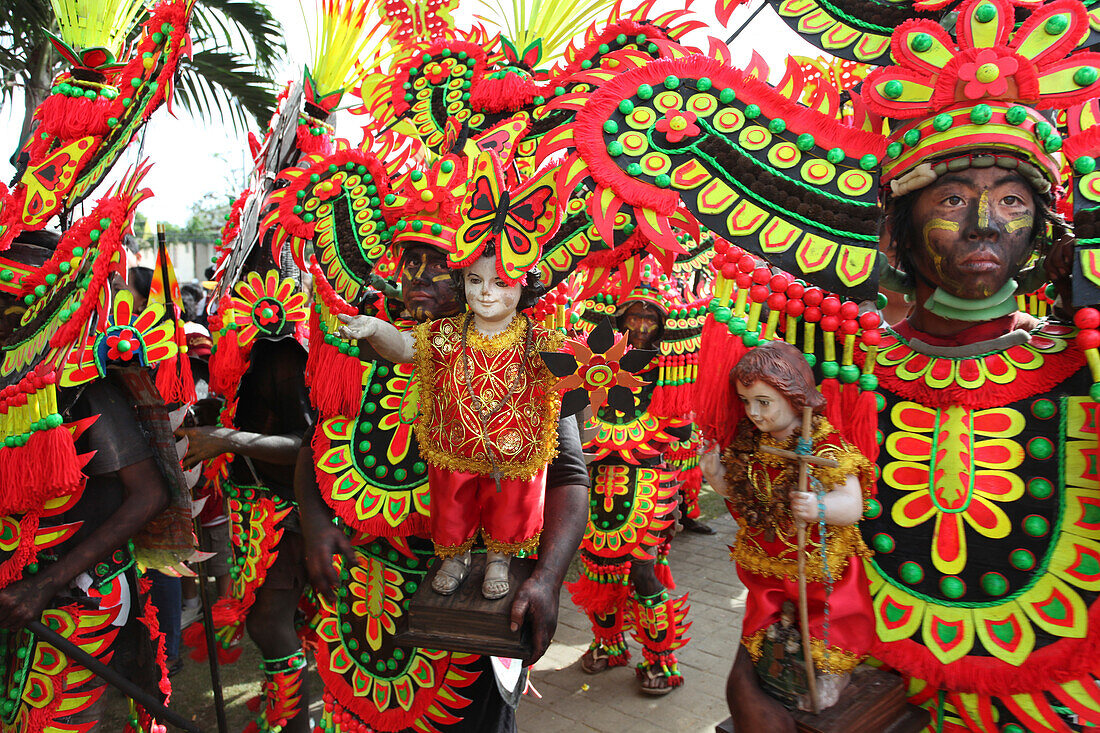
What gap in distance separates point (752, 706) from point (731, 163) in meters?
1.18

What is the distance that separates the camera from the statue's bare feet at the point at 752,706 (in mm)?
1426

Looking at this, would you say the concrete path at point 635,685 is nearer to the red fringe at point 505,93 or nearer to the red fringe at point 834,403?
the red fringe at point 834,403

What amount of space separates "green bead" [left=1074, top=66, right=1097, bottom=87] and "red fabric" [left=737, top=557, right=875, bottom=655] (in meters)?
1.07

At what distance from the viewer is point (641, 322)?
3.94 m

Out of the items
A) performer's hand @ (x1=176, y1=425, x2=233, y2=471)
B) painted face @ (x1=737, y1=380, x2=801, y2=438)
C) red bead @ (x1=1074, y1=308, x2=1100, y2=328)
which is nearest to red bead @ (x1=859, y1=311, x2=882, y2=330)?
painted face @ (x1=737, y1=380, x2=801, y2=438)

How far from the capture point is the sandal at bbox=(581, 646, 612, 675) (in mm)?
4152

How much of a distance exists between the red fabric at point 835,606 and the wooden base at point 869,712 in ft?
0.22

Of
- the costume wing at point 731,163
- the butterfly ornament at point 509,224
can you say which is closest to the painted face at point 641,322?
the butterfly ornament at point 509,224

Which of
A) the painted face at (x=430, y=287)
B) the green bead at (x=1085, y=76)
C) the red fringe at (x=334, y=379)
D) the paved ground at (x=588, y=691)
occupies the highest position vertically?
the green bead at (x=1085, y=76)

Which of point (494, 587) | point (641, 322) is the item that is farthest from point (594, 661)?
point (494, 587)

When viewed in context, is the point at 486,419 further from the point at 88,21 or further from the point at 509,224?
the point at 88,21

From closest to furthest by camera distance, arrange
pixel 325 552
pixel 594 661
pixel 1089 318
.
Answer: pixel 1089 318, pixel 325 552, pixel 594 661

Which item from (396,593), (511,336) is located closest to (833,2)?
(511,336)

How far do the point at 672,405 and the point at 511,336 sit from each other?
48 cm
